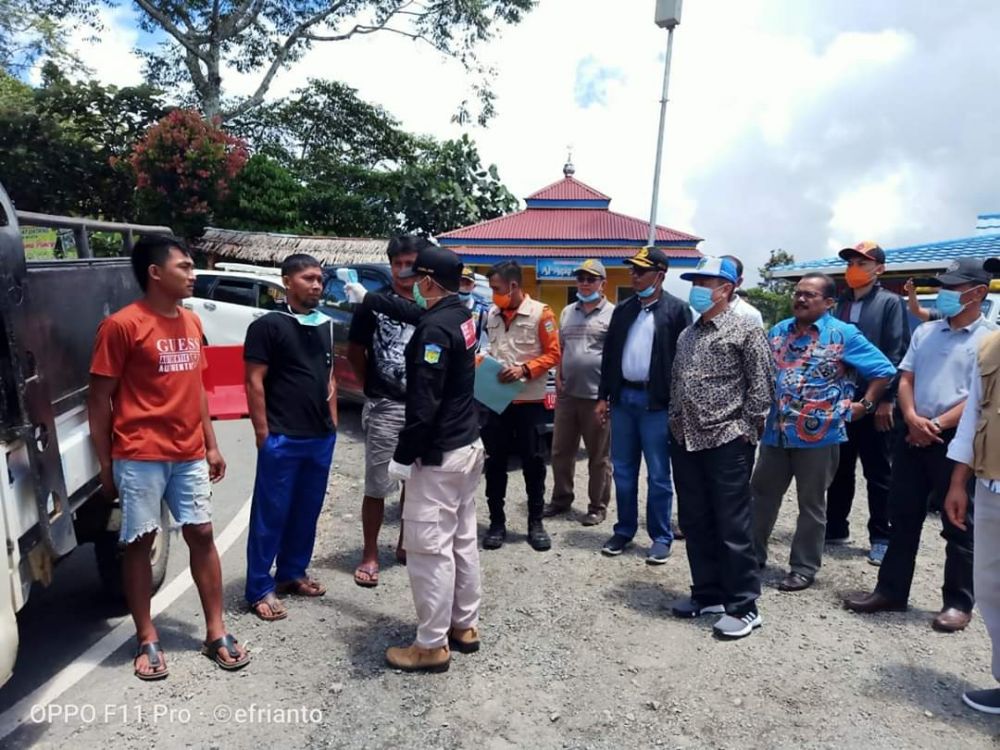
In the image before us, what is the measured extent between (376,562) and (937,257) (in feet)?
42.8

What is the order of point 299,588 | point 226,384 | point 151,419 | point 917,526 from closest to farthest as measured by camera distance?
point 151,419 < point 917,526 < point 299,588 < point 226,384

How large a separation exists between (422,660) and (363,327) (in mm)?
1901

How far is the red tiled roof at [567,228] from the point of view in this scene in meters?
16.5

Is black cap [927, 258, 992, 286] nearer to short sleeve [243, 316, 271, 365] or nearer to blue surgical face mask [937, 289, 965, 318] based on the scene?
blue surgical face mask [937, 289, 965, 318]

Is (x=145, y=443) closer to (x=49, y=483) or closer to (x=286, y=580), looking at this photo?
(x=49, y=483)

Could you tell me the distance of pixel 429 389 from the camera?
10.7ft

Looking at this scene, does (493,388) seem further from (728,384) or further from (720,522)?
(720,522)

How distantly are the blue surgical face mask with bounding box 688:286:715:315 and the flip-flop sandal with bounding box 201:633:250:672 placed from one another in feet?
9.34

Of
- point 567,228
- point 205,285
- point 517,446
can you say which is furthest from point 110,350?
point 567,228

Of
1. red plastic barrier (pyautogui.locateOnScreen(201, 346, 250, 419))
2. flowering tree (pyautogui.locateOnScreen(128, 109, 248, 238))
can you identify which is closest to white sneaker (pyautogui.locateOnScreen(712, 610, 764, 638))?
red plastic barrier (pyautogui.locateOnScreen(201, 346, 250, 419))

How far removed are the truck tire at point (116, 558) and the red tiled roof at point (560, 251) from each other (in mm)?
12681

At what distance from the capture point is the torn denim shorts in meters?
3.14

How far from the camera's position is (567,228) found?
16.8m

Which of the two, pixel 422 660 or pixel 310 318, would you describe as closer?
pixel 422 660
